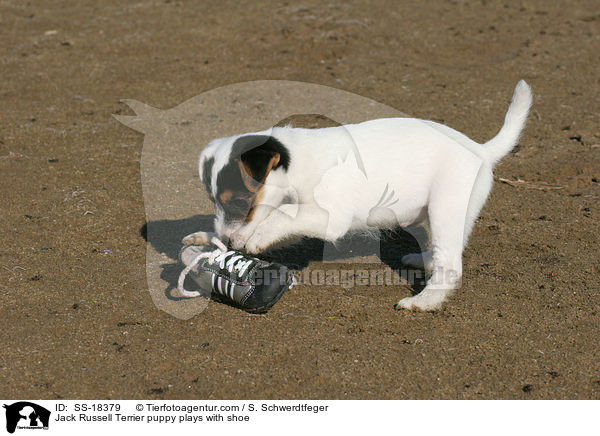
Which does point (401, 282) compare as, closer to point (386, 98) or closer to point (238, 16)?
point (386, 98)

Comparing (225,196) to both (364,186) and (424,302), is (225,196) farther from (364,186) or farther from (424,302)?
(424,302)

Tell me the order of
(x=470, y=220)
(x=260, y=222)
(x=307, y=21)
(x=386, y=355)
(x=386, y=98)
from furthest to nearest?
(x=307, y=21), (x=386, y=98), (x=470, y=220), (x=260, y=222), (x=386, y=355)

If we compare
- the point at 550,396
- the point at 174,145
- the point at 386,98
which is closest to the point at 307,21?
the point at 386,98

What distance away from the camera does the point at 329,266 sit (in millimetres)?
4730

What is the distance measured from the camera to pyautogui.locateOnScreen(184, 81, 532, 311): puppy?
3.88 metres

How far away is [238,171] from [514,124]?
Answer: 2056 millimetres

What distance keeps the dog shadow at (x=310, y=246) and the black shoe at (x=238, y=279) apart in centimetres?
52

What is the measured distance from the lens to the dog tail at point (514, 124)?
14.7 ft

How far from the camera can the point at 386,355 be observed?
12.1 feet

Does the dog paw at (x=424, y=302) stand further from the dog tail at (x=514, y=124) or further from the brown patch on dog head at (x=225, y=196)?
the brown patch on dog head at (x=225, y=196)

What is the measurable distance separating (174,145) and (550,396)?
13.9ft
